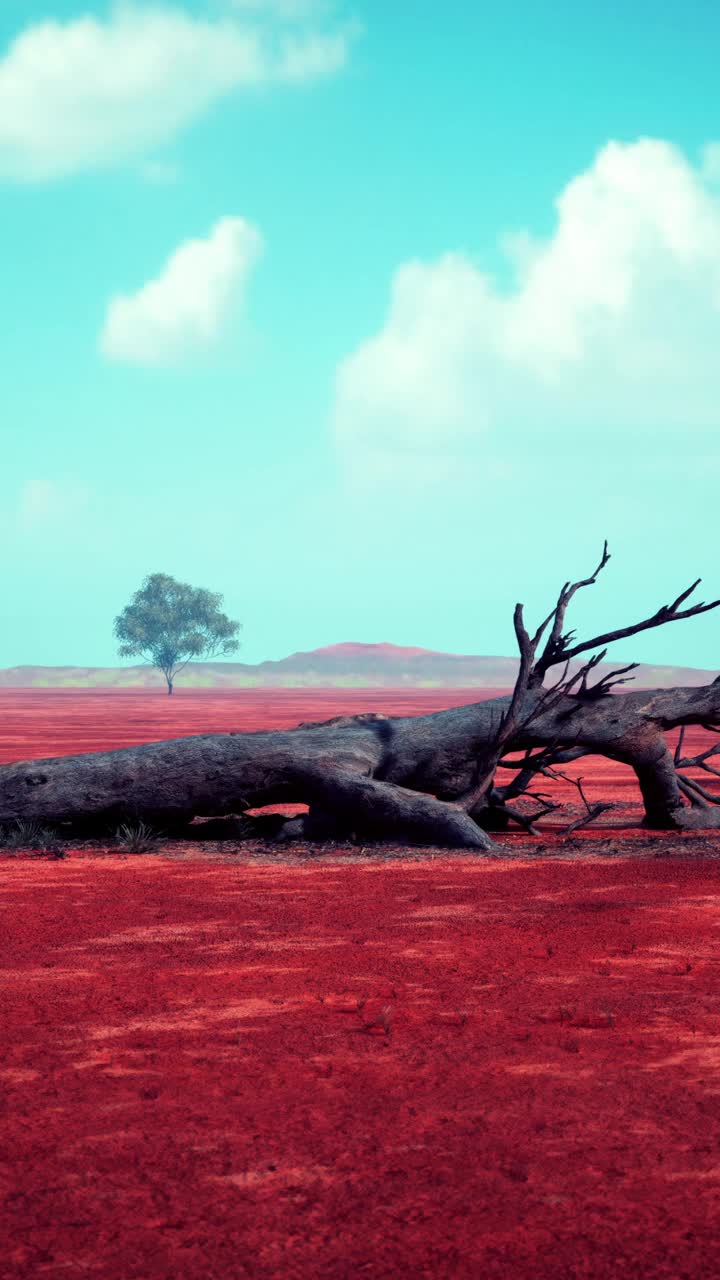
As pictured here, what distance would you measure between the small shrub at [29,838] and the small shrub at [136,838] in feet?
2.08

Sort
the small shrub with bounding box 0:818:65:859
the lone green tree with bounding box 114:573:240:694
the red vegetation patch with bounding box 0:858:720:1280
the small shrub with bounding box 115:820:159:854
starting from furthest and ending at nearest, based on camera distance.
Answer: the lone green tree with bounding box 114:573:240:694 → the small shrub with bounding box 0:818:65:859 → the small shrub with bounding box 115:820:159:854 → the red vegetation patch with bounding box 0:858:720:1280

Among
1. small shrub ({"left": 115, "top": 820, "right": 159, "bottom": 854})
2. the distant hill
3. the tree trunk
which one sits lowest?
small shrub ({"left": 115, "top": 820, "right": 159, "bottom": 854})

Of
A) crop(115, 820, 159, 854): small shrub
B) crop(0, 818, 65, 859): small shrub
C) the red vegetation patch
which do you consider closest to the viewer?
the red vegetation patch

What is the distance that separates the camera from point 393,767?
12562mm

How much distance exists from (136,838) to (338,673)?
134708mm

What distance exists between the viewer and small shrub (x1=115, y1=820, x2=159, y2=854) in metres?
11.7

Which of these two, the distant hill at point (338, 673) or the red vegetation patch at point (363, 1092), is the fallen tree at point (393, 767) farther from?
the distant hill at point (338, 673)

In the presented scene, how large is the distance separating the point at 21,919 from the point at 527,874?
14.1ft

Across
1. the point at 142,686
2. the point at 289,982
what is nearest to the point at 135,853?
the point at 289,982

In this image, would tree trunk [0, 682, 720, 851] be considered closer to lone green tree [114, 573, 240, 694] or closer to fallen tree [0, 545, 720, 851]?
fallen tree [0, 545, 720, 851]

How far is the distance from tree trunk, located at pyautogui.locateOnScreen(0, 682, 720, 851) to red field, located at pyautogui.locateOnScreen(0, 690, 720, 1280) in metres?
3.06

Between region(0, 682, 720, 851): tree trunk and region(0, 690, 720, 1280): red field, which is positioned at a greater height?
region(0, 682, 720, 851): tree trunk

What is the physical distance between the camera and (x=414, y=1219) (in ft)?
10.5

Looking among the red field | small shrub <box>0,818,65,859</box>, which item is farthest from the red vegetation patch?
small shrub <box>0,818,65,859</box>
